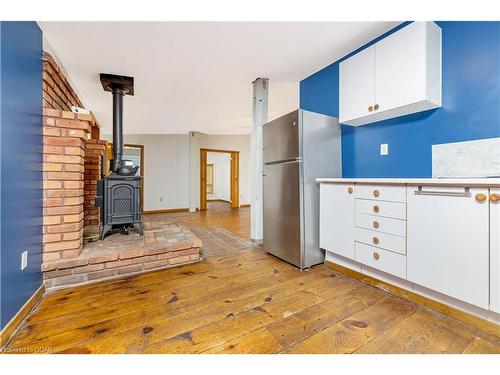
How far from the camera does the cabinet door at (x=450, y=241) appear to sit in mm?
1186

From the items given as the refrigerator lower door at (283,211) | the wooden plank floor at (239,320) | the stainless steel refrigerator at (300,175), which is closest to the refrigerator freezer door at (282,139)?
the stainless steel refrigerator at (300,175)

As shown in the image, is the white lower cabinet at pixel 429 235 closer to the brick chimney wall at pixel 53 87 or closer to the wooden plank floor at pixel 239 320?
the wooden plank floor at pixel 239 320

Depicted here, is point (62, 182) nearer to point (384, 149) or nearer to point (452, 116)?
point (384, 149)

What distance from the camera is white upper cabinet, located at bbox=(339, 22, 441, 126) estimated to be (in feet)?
5.24

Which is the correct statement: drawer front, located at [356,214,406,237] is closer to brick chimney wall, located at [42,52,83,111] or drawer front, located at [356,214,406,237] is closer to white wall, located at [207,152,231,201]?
brick chimney wall, located at [42,52,83,111]

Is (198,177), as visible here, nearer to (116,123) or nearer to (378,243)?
(116,123)

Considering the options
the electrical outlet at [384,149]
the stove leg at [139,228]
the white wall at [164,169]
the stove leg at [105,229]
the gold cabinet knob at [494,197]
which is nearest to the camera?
the gold cabinet knob at [494,197]

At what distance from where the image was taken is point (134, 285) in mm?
1817

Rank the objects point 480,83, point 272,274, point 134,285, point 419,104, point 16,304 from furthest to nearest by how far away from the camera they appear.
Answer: point 272,274, point 134,285, point 419,104, point 480,83, point 16,304

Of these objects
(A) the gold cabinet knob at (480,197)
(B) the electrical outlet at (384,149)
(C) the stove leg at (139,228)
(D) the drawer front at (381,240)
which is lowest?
(C) the stove leg at (139,228)

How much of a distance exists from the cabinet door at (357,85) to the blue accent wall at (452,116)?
0.25 m
